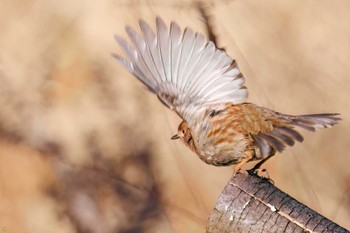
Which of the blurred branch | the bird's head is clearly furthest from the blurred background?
the blurred branch

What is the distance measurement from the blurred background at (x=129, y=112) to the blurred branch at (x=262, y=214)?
1.37 metres

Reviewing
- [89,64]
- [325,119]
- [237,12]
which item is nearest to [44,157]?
[89,64]

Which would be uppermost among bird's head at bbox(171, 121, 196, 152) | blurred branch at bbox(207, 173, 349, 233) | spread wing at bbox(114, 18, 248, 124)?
spread wing at bbox(114, 18, 248, 124)

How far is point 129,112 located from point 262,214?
148 centimetres

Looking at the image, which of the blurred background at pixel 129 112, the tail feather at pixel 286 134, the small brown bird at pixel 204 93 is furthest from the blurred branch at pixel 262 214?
the blurred background at pixel 129 112

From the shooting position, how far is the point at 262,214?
2455 millimetres

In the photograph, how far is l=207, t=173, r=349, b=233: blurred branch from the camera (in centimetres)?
244

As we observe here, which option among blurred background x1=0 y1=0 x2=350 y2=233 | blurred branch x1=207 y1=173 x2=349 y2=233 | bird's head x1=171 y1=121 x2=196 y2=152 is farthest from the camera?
blurred background x1=0 y1=0 x2=350 y2=233

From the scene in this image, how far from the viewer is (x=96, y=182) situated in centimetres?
383

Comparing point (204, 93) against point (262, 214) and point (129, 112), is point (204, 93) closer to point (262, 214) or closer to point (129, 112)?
point (262, 214)

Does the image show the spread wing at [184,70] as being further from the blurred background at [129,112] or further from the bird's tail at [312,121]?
the blurred background at [129,112]

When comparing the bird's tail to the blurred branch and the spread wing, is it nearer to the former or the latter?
the spread wing

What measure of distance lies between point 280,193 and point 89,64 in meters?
1.46

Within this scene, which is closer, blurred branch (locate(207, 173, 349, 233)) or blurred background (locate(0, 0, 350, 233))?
blurred branch (locate(207, 173, 349, 233))
